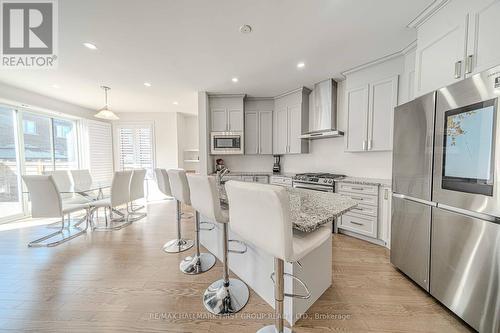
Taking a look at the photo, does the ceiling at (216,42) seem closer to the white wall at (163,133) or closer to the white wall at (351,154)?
the white wall at (351,154)

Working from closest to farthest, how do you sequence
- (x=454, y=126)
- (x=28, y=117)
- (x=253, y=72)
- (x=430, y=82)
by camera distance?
(x=454, y=126)
(x=430, y=82)
(x=253, y=72)
(x=28, y=117)

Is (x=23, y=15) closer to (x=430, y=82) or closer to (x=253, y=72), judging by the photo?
(x=253, y=72)

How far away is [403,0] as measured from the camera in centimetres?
166

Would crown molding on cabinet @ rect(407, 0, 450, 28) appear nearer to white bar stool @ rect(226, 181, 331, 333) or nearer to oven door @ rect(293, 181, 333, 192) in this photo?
oven door @ rect(293, 181, 333, 192)

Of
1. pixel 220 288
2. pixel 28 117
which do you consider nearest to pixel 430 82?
pixel 220 288

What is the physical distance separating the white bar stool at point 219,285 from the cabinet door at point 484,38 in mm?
2152

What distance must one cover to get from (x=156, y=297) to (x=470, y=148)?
2.74 m

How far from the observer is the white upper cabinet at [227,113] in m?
4.21

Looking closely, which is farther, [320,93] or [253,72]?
[320,93]

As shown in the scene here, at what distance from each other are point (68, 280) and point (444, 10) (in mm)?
4381

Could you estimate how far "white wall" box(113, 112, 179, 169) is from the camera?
5.88 meters

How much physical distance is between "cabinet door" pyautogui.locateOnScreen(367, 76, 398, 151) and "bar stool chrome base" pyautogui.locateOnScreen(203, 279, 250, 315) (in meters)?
2.63

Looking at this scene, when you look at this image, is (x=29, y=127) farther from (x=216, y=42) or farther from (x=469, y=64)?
(x=469, y=64)

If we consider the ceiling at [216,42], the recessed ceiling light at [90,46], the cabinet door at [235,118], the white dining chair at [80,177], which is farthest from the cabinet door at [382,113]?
the white dining chair at [80,177]
